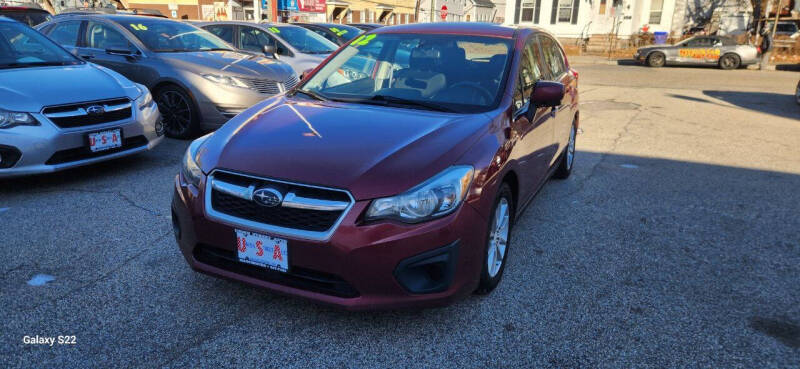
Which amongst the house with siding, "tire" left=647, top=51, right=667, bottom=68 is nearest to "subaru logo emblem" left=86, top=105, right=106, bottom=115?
"tire" left=647, top=51, right=667, bottom=68

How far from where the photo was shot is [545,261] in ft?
11.8

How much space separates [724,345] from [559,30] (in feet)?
109

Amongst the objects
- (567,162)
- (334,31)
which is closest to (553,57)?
(567,162)

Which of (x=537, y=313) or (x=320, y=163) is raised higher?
(x=320, y=163)

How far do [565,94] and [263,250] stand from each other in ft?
11.0

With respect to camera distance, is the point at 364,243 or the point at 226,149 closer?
the point at 364,243

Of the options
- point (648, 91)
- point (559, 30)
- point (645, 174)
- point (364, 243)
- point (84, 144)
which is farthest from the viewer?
point (559, 30)

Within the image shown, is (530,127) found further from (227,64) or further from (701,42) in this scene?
(701,42)

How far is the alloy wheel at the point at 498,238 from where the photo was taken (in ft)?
9.75

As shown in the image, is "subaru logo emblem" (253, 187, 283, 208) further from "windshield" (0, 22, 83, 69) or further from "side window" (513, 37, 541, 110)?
"windshield" (0, 22, 83, 69)

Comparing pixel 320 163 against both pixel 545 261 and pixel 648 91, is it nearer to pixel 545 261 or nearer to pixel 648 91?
pixel 545 261

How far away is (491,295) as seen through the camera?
311cm

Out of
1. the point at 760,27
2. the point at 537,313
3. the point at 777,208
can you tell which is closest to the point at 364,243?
the point at 537,313

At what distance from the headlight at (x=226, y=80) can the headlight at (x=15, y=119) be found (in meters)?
2.39
